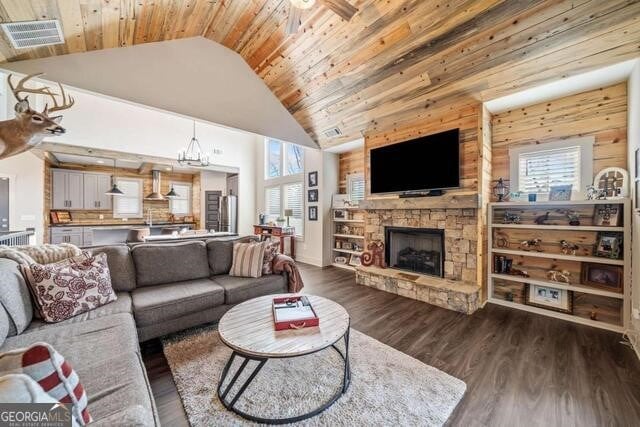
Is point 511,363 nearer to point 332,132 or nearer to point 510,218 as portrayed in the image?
point 510,218

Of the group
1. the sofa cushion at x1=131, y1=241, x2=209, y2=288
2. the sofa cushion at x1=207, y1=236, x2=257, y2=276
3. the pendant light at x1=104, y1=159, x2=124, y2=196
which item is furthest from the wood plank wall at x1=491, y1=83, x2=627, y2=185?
Result: the pendant light at x1=104, y1=159, x2=124, y2=196

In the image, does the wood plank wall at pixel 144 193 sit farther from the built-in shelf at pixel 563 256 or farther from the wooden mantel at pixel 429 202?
the built-in shelf at pixel 563 256

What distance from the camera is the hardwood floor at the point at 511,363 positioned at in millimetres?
1568

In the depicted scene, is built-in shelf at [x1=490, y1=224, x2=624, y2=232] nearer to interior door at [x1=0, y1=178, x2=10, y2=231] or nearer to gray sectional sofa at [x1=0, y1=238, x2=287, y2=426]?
gray sectional sofa at [x1=0, y1=238, x2=287, y2=426]

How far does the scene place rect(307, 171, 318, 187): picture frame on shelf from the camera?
5613 mm

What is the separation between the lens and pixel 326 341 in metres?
1.53

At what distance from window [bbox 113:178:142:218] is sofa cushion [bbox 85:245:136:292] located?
547cm

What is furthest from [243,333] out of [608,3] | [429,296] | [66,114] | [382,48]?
[66,114]

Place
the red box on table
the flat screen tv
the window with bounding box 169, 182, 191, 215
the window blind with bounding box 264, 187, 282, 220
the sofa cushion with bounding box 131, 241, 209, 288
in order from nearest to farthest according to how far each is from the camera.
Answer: the red box on table
the sofa cushion with bounding box 131, 241, 209, 288
the flat screen tv
the window blind with bounding box 264, 187, 282, 220
the window with bounding box 169, 182, 191, 215

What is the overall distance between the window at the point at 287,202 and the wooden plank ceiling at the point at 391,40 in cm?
281

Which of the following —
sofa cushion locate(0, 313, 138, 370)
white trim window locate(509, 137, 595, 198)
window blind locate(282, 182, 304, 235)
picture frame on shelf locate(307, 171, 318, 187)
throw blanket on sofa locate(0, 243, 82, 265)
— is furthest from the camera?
window blind locate(282, 182, 304, 235)

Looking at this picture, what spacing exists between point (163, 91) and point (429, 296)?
4.62 metres

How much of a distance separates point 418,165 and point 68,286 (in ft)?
13.5

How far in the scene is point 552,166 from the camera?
10.2ft
